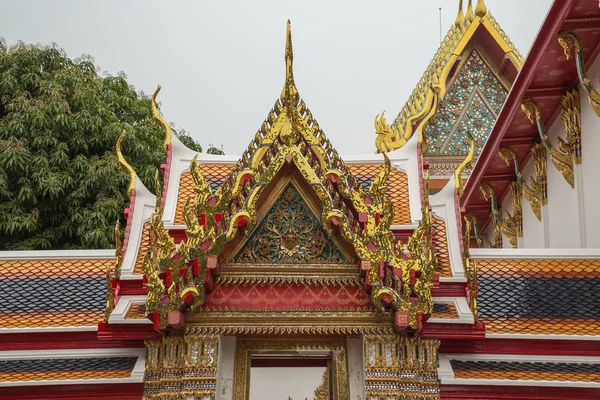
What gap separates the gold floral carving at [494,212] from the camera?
48.4ft

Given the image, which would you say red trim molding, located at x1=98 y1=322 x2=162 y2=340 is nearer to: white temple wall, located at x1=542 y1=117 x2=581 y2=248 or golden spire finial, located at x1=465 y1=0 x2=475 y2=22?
white temple wall, located at x1=542 y1=117 x2=581 y2=248

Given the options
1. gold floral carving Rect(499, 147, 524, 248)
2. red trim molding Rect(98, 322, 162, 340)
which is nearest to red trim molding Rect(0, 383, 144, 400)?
red trim molding Rect(98, 322, 162, 340)

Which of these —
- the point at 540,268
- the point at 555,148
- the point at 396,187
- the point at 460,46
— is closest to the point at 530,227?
the point at 555,148

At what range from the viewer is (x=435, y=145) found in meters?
18.5

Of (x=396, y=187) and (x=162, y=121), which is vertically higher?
(x=162, y=121)

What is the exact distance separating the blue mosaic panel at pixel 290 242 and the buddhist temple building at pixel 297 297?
0.01m

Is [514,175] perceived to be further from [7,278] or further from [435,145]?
[7,278]

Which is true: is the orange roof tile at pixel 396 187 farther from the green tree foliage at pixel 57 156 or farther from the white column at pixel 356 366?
the green tree foliage at pixel 57 156

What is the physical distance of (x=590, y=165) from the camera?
10.1 meters

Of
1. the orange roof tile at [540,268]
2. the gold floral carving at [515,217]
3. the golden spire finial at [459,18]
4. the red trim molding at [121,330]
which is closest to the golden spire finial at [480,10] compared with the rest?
the golden spire finial at [459,18]

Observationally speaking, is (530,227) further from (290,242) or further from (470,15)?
(290,242)

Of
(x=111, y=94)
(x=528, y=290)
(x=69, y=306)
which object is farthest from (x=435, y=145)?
(x=69, y=306)

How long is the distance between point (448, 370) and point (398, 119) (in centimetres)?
1206

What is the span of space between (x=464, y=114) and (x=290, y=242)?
12.6 meters
